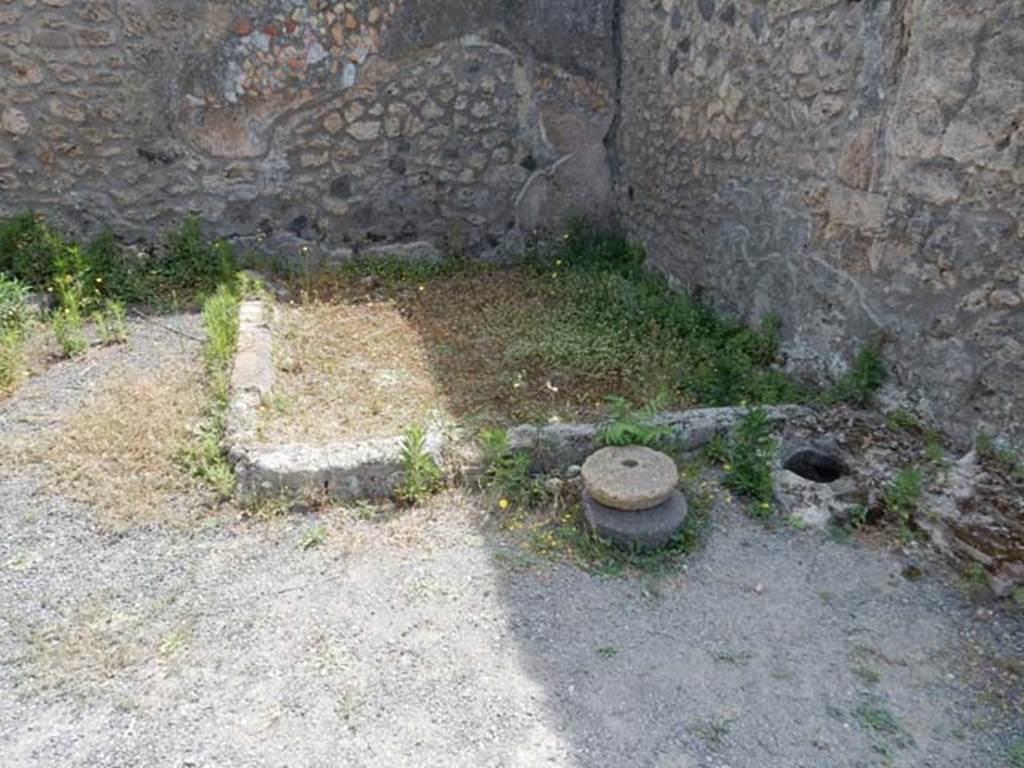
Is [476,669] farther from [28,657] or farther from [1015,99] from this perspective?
[1015,99]

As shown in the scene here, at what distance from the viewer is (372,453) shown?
3018 mm

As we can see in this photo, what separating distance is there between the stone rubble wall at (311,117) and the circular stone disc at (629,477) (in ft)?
11.2

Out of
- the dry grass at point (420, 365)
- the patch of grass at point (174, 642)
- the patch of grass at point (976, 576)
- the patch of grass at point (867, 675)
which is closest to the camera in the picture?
the patch of grass at point (867, 675)

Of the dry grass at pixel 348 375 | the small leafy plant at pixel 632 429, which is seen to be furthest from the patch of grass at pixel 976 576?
the dry grass at pixel 348 375

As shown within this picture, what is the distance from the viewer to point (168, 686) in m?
2.18

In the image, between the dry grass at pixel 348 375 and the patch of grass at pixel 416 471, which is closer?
the patch of grass at pixel 416 471

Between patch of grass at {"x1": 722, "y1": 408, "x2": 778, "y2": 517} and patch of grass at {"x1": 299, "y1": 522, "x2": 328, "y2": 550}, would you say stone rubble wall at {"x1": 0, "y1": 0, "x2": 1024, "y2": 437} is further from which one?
patch of grass at {"x1": 299, "y1": 522, "x2": 328, "y2": 550}

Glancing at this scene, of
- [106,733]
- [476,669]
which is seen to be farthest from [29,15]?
[476,669]

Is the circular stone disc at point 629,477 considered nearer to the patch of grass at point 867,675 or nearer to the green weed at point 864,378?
the patch of grass at point 867,675

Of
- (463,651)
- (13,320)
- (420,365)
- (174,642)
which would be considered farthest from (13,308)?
(463,651)

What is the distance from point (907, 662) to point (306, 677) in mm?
1789

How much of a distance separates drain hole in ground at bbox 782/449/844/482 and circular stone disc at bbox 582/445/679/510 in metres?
0.65

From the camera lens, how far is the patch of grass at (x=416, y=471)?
2.99 meters

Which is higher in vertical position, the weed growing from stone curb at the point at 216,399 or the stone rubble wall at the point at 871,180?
the stone rubble wall at the point at 871,180
